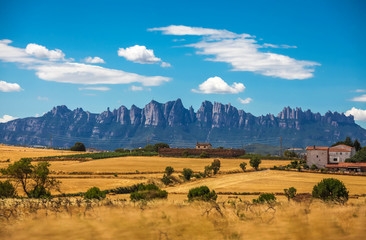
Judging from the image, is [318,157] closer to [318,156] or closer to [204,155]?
[318,156]

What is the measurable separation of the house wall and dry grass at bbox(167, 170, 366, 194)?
22542mm

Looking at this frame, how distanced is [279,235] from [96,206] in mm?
9965

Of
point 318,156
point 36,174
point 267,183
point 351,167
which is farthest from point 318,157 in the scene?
point 36,174

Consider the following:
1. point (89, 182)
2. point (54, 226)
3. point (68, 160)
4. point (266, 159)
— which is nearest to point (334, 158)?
point (266, 159)

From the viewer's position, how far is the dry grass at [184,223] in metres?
16.1

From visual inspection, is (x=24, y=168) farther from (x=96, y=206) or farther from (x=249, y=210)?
(x=249, y=210)

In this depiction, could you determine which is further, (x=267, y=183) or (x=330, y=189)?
(x=267, y=183)

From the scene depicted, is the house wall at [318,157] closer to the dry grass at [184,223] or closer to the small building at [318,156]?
the small building at [318,156]

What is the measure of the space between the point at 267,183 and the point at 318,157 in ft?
142

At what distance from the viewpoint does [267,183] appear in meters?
75.6

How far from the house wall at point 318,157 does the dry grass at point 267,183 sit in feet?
74.0

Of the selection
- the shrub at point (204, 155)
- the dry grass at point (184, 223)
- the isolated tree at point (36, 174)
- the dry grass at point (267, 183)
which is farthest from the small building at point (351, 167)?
the dry grass at point (184, 223)

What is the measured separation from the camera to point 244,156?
156 meters

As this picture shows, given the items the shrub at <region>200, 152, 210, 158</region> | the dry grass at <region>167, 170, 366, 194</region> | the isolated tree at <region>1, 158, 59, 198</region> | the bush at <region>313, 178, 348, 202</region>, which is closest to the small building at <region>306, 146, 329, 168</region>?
the dry grass at <region>167, 170, 366, 194</region>
